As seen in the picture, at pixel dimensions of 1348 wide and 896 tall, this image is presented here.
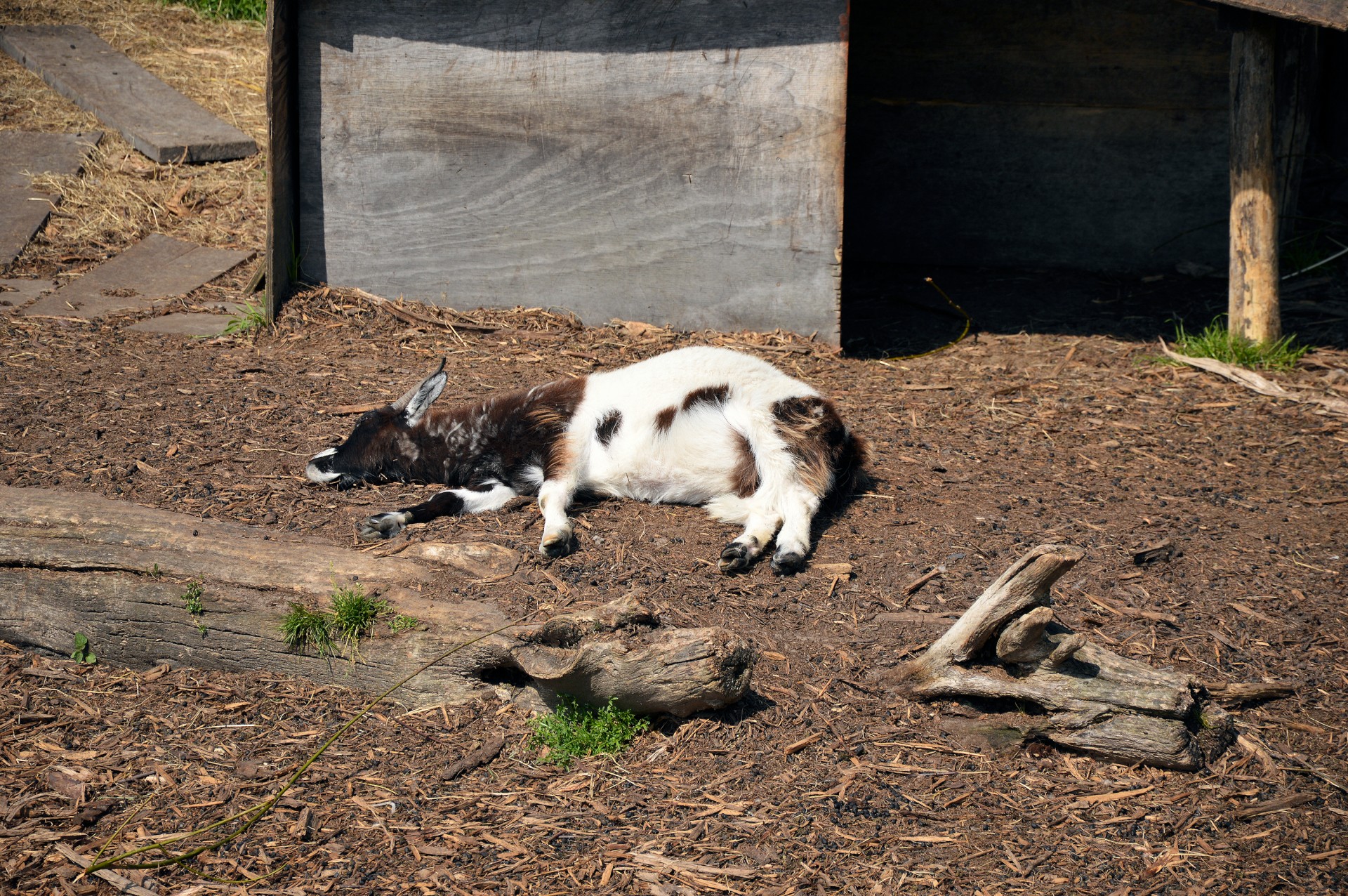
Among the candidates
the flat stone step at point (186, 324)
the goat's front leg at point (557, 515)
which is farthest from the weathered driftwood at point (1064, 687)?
the flat stone step at point (186, 324)

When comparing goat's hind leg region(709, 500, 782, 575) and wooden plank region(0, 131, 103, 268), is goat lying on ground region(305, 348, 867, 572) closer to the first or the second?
goat's hind leg region(709, 500, 782, 575)

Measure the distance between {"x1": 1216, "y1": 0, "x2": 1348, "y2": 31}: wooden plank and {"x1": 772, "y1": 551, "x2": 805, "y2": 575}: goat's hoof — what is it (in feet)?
12.9

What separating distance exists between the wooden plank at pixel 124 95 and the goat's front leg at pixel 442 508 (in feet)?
18.4

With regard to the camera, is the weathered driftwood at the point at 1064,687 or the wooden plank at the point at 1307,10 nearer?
the weathered driftwood at the point at 1064,687

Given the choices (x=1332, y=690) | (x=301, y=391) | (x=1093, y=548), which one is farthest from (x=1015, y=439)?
(x=301, y=391)

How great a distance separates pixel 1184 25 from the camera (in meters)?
7.71

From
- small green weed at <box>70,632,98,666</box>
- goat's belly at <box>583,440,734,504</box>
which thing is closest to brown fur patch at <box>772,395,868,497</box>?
goat's belly at <box>583,440,734,504</box>

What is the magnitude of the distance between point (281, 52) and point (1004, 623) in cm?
549

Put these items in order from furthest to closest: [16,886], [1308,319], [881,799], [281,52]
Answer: [1308,319], [281,52], [881,799], [16,886]

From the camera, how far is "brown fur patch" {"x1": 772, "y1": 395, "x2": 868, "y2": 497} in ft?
15.2

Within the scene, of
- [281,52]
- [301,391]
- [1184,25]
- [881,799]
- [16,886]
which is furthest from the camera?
[1184,25]

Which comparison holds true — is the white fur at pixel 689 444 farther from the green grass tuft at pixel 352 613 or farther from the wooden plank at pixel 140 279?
the wooden plank at pixel 140 279

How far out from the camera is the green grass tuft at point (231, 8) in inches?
455

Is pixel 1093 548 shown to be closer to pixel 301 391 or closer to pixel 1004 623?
pixel 1004 623
